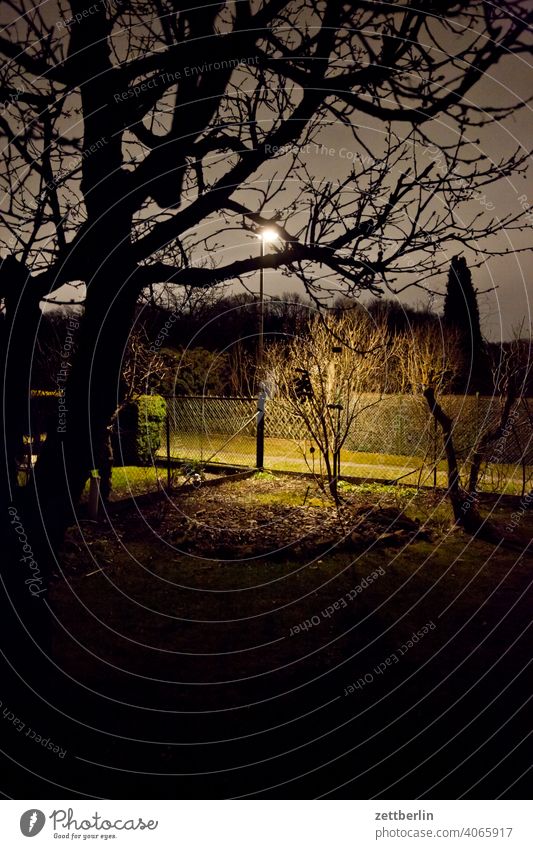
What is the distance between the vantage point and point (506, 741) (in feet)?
13.8

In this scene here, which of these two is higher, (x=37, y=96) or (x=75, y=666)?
(x=37, y=96)

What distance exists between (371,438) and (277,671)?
14836 mm

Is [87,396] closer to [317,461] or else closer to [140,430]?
[317,461]

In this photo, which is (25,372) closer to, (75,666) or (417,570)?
(75,666)

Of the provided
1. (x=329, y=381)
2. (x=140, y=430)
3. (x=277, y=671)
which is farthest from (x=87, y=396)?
(x=140, y=430)

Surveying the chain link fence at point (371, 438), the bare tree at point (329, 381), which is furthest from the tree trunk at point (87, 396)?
the chain link fence at point (371, 438)

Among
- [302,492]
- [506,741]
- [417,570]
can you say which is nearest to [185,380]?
[302,492]

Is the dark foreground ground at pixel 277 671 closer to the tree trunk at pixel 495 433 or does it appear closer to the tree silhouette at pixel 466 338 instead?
the tree trunk at pixel 495 433

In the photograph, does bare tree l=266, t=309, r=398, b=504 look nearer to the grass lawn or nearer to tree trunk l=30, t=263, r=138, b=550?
the grass lawn

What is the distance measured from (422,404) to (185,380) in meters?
14.3

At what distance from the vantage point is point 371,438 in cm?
1945

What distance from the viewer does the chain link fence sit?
13.2 m

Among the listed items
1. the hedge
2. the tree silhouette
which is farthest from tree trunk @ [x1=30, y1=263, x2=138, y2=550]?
the tree silhouette

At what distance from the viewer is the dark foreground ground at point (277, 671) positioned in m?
3.84
